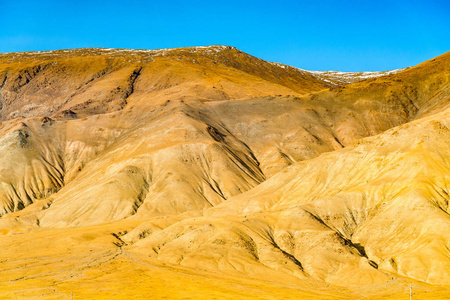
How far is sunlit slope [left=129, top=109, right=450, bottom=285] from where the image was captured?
283ft

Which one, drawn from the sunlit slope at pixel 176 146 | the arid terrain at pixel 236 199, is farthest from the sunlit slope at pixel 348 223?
the sunlit slope at pixel 176 146

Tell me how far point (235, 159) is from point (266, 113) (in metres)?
34.2

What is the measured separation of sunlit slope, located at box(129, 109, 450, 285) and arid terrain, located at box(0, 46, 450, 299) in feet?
0.96

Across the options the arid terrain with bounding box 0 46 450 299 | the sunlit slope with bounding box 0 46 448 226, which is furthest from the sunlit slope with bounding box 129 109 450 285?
the sunlit slope with bounding box 0 46 448 226

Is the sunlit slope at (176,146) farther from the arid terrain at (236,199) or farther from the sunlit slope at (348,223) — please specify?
the sunlit slope at (348,223)

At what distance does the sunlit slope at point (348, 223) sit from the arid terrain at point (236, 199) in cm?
29

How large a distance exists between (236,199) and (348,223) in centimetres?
3030

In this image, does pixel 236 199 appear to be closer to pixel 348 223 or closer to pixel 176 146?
pixel 348 223

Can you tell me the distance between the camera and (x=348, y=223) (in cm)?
9969

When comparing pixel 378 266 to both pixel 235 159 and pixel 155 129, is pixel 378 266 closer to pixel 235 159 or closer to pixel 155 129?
pixel 235 159

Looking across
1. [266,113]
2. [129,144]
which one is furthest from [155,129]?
[266,113]

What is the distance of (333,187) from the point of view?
112m

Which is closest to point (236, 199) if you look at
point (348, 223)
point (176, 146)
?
point (348, 223)

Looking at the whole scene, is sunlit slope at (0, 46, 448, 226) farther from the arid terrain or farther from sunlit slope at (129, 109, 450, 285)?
sunlit slope at (129, 109, 450, 285)
